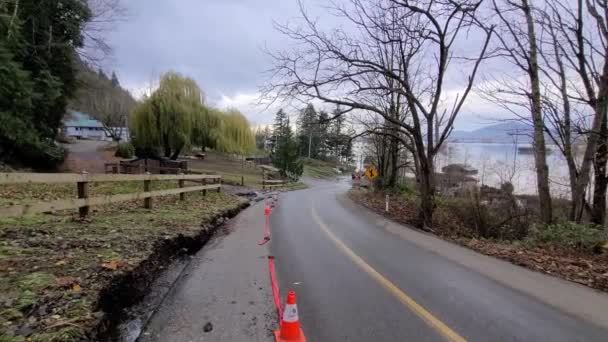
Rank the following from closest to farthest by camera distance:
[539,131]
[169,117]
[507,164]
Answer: [539,131] → [169,117] → [507,164]

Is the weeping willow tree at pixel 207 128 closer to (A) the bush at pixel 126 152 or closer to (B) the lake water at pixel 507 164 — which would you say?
(A) the bush at pixel 126 152

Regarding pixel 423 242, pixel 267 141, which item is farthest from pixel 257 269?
pixel 267 141

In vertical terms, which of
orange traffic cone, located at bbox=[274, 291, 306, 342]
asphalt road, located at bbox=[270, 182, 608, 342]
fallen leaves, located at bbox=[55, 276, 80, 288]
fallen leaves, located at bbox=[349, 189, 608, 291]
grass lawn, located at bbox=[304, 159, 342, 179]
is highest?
fallen leaves, located at bbox=[55, 276, 80, 288]

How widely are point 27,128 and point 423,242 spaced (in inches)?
843

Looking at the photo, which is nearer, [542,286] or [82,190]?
[542,286]

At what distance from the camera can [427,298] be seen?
5.01 meters

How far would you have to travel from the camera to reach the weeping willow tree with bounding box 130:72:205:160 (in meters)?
32.2

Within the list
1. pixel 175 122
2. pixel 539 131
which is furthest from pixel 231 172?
pixel 539 131

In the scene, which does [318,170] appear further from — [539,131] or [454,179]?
[539,131]

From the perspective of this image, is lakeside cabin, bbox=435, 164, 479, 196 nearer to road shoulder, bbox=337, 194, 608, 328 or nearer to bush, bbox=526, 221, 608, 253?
bush, bbox=526, 221, 608, 253

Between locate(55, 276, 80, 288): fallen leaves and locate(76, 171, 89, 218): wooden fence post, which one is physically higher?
locate(76, 171, 89, 218): wooden fence post

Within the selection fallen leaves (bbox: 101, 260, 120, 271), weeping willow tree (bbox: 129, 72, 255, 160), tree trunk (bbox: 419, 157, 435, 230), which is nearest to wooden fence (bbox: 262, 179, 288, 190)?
weeping willow tree (bbox: 129, 72, 255, 160)

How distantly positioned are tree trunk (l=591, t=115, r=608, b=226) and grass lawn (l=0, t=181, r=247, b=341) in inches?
484

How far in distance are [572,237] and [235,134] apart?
34.2m
